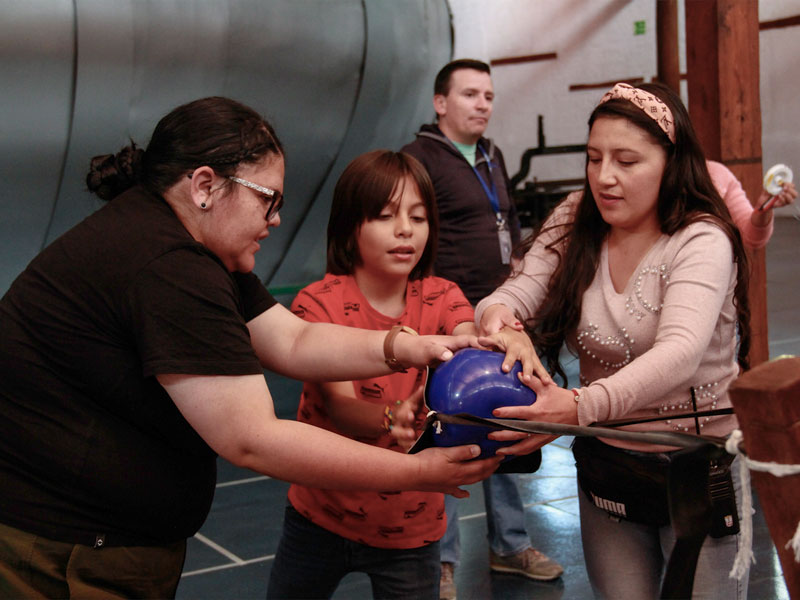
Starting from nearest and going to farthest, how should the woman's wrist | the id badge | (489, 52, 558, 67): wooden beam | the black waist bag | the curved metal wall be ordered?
the black waist bag → the woman's wrist → the id badge → the curved metal wall → (489, 52, 558, 67): wooden beam

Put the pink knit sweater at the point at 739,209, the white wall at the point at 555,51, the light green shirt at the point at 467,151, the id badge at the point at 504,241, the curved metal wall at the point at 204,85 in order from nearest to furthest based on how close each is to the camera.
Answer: the pink knit sweater at the point at 739,209
the id badge at the point at 504,241
the light green shirt at the point at 467,151
the curved metal wall at the point at 204,85
the white wall at the point at 555,51

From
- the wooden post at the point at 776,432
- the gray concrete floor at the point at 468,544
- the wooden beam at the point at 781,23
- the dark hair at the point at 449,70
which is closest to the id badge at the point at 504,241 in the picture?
the dark hair at the point at 449,70

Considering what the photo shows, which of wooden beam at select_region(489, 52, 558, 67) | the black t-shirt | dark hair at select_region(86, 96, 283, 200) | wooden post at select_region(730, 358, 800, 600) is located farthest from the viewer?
wooden beam at select_region(489, 52, 558, 67)

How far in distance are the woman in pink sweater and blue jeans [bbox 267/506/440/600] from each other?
0.40 meters

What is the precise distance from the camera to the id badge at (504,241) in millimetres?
4023

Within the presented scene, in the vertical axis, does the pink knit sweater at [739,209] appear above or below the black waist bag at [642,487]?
above

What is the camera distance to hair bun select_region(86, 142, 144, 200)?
6.09 feet

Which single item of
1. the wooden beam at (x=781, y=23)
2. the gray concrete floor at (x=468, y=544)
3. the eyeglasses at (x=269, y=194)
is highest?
the wooden beam at (x=781, y=23)

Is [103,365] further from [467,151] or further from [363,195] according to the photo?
[467,151]

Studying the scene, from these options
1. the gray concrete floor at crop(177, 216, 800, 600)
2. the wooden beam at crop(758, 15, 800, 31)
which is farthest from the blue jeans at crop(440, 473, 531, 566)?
the wooden beam at crop(758, 15, 800, 31)

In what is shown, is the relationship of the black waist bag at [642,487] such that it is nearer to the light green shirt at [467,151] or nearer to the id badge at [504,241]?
the id badge at [504,241]

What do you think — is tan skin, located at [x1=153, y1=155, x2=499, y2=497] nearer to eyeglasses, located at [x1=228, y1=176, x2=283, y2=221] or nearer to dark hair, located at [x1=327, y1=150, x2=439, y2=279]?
eyeglasses, located at [x1=228, y1=176, x2=283, y2=221]

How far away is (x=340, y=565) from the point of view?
2189 millimetres

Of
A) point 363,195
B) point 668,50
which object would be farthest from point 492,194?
point 668,50
